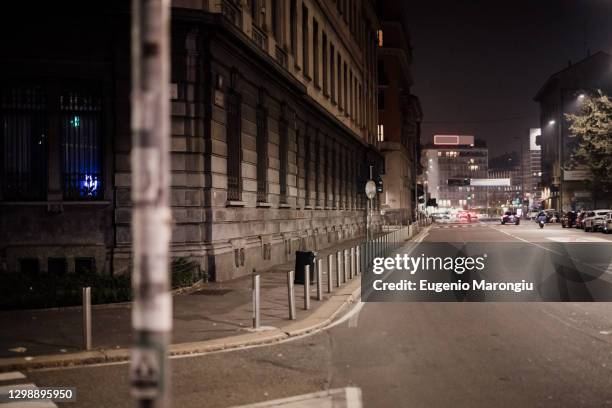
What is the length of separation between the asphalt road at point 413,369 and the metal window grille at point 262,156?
39.7 ft

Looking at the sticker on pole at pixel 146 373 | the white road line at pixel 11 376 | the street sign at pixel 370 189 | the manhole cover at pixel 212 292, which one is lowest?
the white road line at pixel 11 376

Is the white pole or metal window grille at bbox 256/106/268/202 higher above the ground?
metal window grille at bbox 256/106/268/202

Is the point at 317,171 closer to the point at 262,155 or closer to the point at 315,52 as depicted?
the point at 315,52

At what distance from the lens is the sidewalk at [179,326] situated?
9.02m

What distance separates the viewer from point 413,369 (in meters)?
8.06

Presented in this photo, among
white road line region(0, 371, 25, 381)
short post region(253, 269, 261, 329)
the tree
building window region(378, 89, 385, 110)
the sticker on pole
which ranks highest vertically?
building window region(378, 89, 385, 110)

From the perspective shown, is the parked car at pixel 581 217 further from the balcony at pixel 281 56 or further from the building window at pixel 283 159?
the balcony at pixel 281 56

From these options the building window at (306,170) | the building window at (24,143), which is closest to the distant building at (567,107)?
the building window at (306,170)

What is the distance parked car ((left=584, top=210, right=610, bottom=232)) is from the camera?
51.7m

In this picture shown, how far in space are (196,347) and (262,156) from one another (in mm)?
14597

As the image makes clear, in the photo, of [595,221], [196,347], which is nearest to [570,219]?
[595,221]

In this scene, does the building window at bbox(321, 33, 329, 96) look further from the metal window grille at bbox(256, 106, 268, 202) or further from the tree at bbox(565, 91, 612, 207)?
the tree at bbox(565, 91, 612, 207)

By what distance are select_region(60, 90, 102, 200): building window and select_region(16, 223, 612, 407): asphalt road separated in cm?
888

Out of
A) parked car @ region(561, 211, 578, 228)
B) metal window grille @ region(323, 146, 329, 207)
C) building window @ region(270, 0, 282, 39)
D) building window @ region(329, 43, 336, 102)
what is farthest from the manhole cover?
parked car @ region(561, 211, 578, 228)
